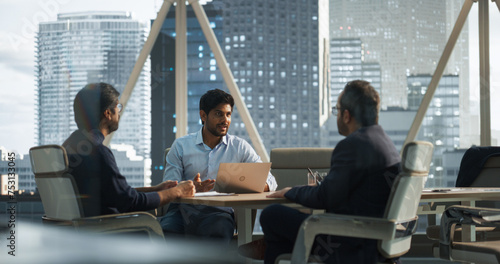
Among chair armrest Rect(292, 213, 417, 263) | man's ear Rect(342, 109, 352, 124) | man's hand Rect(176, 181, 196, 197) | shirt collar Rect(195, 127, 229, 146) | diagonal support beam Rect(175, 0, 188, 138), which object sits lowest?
chair armrest Rect(292, 213, 417, 263)

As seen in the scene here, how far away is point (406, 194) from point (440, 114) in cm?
365

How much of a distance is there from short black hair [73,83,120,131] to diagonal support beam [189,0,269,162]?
2815mm

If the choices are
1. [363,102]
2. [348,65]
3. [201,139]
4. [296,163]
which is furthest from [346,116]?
[348,65]

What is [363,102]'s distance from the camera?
79.7 inches

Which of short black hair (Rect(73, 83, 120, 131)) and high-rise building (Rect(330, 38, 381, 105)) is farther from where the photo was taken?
high-rise building (Rect(330, 38, 381, 105))

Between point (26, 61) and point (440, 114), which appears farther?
point (440, 114)

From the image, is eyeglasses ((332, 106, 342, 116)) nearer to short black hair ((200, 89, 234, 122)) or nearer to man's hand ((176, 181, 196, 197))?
man's hand ((176, 181, 196, 197))

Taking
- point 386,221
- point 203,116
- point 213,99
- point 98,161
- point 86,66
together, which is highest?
point 86,66

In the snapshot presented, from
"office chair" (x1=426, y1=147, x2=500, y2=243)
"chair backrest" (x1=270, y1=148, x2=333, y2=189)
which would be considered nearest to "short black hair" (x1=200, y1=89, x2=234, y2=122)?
"chair backrest" (x1=270, y1=148, x2=333, y2=189)

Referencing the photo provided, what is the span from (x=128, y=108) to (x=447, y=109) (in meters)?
3.38

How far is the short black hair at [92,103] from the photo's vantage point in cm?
208

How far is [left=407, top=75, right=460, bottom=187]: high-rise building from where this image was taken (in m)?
5.07

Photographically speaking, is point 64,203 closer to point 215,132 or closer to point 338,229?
point 338,229

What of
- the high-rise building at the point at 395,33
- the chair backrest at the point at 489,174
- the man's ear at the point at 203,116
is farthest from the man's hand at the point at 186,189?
the high-rise building at the point at 395,33
